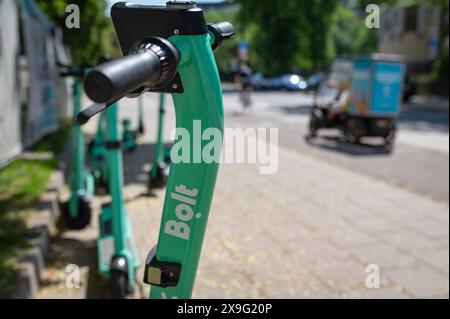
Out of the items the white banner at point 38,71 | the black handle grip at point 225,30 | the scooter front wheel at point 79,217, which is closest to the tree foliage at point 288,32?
the white banner at point 38,71

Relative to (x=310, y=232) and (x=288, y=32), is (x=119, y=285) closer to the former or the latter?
(x=310, y=232)

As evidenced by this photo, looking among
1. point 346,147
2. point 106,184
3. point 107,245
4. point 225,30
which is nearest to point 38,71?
point 106,184

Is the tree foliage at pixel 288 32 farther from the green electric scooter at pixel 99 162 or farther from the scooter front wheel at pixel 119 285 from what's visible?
the scooter front wheel at pixel 119 285

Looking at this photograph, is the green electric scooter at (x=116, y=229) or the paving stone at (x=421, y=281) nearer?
the green electric scooter at (x=116, y=229)

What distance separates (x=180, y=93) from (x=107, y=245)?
2475mm

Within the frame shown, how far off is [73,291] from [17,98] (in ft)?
8.16

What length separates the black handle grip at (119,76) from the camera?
73 centimetres

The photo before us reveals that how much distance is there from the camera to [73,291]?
320 centimetres

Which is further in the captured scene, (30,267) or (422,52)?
(422,52)

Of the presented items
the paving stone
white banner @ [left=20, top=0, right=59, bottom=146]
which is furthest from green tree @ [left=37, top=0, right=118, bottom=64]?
the paving stone

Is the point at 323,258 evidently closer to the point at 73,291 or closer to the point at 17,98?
the point at 73,291

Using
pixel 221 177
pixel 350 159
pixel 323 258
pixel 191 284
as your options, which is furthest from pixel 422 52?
pixel 191 284

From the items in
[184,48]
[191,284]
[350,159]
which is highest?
[184,48]

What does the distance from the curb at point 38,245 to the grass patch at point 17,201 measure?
5 centimetres
